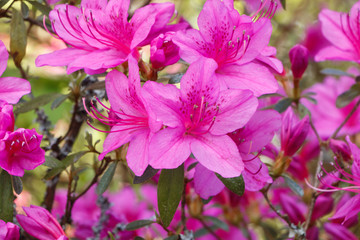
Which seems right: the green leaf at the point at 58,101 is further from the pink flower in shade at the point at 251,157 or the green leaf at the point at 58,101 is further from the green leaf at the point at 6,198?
the pink flower in shade at the point at 251,157

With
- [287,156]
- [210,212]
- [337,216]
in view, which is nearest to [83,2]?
[287,156]

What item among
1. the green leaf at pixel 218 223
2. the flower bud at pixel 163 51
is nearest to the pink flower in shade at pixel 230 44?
the flower bud at pixel 163 51

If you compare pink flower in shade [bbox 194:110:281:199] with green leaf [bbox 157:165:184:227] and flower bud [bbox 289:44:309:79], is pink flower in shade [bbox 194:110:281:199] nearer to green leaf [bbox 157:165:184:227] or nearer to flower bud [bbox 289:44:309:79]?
green leaf [bbox 157:165:184:227]

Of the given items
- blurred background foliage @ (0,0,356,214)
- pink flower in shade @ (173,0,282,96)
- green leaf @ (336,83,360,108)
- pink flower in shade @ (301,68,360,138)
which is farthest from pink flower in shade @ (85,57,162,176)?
pink flower in shade @ (301,68,360,138)

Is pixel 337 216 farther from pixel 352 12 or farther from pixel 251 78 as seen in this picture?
pixel 352 12

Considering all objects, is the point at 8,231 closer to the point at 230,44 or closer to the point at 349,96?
the point at 230,44

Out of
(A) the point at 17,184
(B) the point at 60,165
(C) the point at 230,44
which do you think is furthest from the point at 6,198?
(C) the point at 230,44
